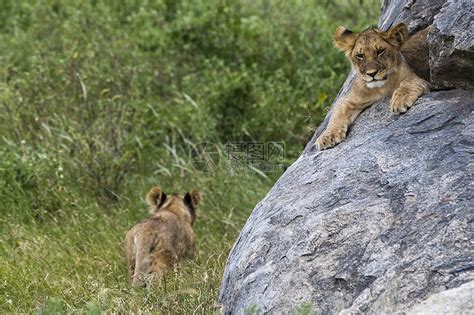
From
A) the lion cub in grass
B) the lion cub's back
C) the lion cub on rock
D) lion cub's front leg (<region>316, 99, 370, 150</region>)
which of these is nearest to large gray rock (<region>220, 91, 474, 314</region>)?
lion cub's front leg (<region>316, 99, 370, 150</region>)

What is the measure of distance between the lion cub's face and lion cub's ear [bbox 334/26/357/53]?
96 millimetres

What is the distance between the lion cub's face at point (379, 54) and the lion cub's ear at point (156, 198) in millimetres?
2279

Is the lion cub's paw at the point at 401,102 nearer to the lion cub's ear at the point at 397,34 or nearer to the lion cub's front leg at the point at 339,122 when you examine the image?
the lion cub's front leg at the point at 339,122

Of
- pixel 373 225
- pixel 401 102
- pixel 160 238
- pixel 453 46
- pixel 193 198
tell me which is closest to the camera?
pixel 373 225

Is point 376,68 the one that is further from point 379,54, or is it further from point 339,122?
point 339,122

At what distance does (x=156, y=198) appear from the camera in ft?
26.1

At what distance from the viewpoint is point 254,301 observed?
16.7 ft

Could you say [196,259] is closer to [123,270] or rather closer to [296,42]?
[123,270]

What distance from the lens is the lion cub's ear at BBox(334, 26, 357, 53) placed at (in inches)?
250

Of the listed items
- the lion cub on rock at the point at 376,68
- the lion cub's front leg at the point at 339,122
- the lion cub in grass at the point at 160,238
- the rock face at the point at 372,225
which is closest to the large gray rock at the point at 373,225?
the rock face at the point at 372,225

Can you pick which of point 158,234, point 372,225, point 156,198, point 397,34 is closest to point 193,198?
point 156,198

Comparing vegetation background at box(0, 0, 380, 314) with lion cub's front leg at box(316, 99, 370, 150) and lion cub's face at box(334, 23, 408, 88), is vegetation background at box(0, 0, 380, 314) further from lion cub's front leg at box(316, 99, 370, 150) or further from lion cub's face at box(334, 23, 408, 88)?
lion cub's face at box(334, 23, 408, 88)

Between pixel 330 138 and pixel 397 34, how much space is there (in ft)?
2.53

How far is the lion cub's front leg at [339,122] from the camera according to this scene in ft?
19.6
